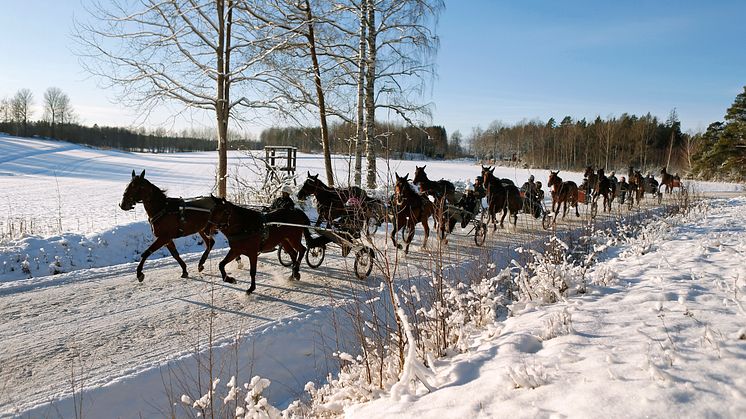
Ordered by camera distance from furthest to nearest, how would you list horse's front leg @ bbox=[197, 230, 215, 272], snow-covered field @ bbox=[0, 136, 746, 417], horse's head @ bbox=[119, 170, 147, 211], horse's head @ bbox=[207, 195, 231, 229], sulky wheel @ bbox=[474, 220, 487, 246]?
sulky wheel @ bbox=[474, 220, 487, 246] < horse's front leg @ bbox=[197, 230, 215, 272] < horse's head @ bbox=[119, 170, 147, 211] < horse's head @ bbox=[207, 195, 231, 229] < snow-covered field @ bbox=[0, 136, 746, 417]

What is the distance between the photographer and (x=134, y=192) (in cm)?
636

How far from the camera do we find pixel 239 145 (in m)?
13.4

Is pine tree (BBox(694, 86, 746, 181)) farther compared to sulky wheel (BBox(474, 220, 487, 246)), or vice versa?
pine tree (BBox(694, 86, 746, 181))

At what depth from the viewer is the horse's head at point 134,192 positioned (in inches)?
248

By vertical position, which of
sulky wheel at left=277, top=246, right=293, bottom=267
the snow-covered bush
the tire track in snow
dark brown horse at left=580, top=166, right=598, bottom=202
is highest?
dark brown horse at left=580, top=166, right=598, bottom=202

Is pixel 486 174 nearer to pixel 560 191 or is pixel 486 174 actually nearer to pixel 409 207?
pixel 409 207

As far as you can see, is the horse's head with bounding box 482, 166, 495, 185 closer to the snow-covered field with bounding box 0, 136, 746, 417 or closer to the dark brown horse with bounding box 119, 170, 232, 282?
the snow-covered field with bounding box 0, 136, 746, 417

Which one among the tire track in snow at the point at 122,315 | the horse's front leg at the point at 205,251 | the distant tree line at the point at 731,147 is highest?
the distant tree line at the point at 731,147

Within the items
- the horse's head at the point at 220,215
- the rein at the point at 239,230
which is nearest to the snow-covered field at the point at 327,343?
the rein at the point at 239,230

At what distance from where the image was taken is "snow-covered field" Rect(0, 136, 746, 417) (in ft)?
7.79

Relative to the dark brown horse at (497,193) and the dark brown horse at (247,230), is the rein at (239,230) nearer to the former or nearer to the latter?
the dark brown horse at (247,230)

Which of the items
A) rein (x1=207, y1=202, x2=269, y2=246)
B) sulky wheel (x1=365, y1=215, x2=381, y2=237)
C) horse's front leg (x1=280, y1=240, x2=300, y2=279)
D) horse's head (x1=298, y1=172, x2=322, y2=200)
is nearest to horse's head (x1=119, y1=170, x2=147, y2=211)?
rein (x1=207, y1=202, x2=269, y2=246)

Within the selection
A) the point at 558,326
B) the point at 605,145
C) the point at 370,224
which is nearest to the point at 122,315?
the point at 370,224

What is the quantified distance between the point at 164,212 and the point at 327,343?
3.45 metres
